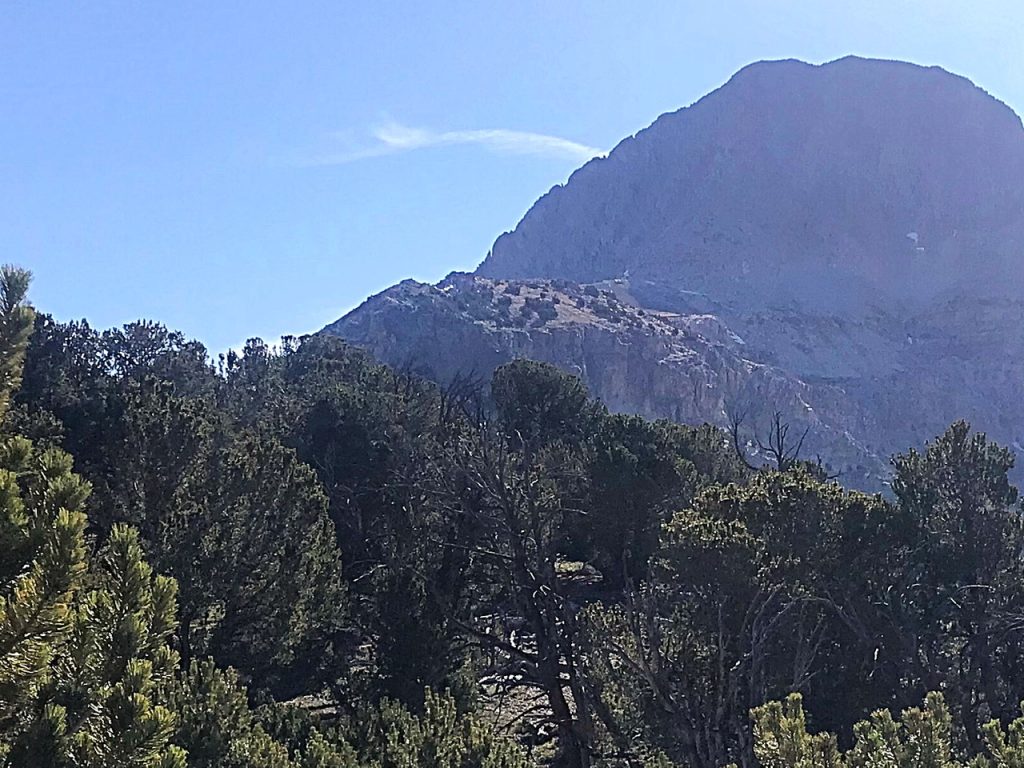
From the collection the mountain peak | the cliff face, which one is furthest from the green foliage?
the mountain peak

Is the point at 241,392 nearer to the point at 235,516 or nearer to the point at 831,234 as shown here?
Answer: the point at 235,516

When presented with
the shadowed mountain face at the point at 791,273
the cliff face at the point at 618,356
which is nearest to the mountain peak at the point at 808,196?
the shadowed mountain face at the point at 791,273

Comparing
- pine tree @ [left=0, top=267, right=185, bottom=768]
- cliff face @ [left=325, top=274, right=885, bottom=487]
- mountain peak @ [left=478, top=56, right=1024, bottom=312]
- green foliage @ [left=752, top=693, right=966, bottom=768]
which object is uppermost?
mountain peak @ [left=478, top=56, right=1024, bottom=312]

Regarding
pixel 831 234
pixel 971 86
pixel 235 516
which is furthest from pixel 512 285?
pixel 971 86

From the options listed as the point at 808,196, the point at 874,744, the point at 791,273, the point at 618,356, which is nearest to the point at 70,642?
the point at 874,744

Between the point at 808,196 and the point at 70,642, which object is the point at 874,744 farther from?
the point at 808,196

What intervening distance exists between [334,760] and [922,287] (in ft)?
529

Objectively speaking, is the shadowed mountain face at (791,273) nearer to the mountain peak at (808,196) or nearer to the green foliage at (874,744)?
the mountain peak at (808,196)

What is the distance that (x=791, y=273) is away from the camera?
153000 mm

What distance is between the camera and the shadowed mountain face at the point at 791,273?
98.9 meters

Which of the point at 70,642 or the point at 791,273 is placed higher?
the point at 791,273

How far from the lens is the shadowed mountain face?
9888 centimetres

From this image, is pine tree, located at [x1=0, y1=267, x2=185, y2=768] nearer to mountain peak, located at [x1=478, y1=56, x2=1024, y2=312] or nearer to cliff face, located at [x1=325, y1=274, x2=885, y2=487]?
cliff face, located at [x1=325, y1=274, x2=885, y2=487]

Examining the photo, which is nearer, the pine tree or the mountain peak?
the pine tree
